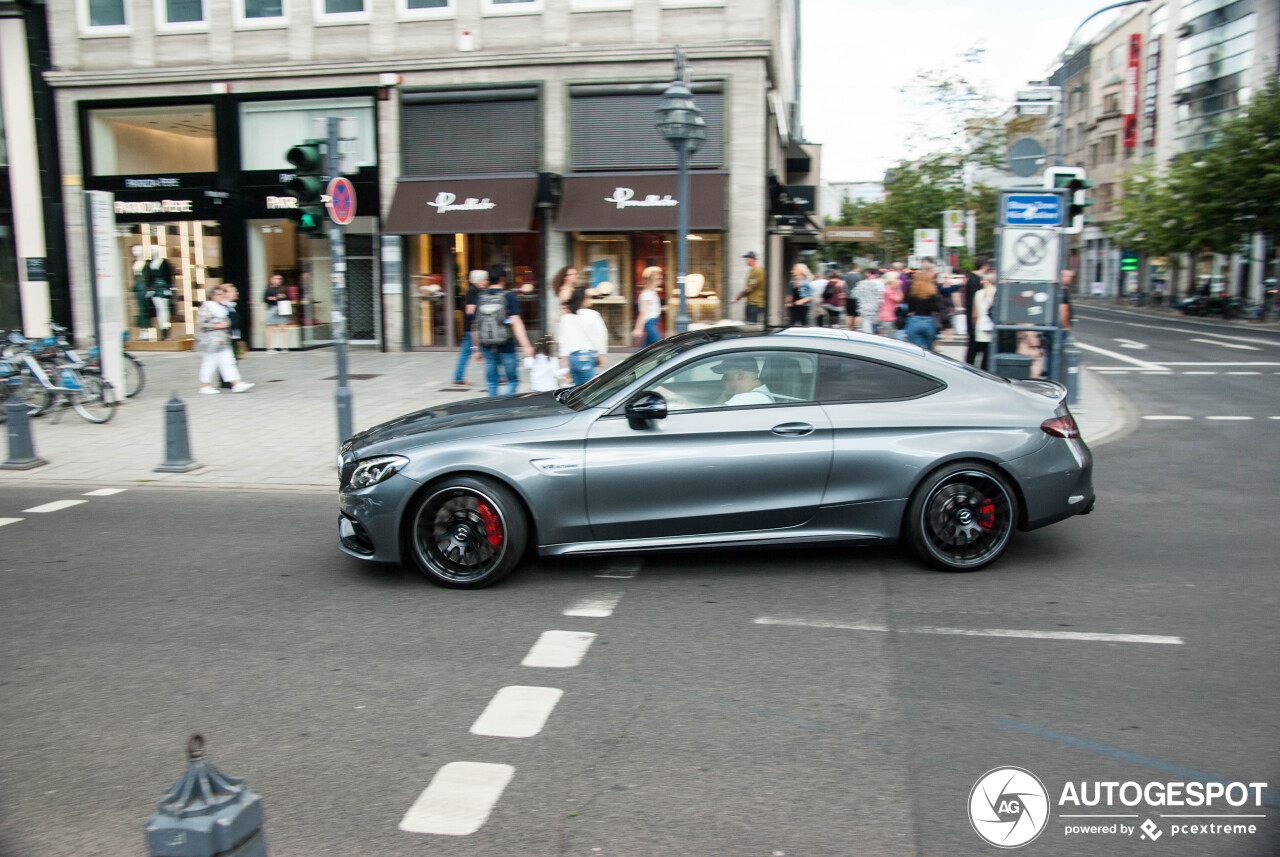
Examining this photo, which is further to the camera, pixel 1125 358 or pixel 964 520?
pixel 1125 358

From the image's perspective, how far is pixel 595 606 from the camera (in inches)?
221

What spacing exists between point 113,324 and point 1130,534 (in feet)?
42.6

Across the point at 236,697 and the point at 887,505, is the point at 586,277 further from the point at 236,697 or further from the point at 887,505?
the point at 236,697

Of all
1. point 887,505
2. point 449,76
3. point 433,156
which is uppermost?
point 449,76

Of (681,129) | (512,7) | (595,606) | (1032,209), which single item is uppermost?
(512,7)

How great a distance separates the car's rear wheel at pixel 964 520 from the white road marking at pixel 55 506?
6.79 meters

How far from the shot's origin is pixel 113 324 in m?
14.3

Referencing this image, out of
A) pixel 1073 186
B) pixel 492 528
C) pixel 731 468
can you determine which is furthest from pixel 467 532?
pixel 1073 186

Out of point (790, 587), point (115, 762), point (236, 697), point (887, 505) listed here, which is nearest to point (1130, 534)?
point (887, 505)

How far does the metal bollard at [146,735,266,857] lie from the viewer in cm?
221

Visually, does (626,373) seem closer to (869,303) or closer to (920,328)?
(920,328)

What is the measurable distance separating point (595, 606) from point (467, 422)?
136 centimetres

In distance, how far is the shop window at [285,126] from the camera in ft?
72.1

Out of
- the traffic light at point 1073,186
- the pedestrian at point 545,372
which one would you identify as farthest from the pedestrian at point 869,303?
the pedestrian at point 545,372
